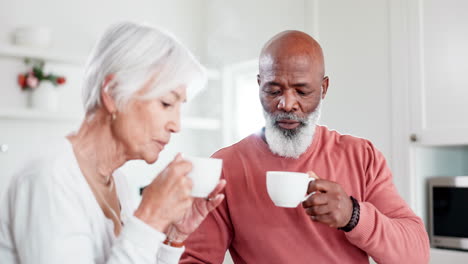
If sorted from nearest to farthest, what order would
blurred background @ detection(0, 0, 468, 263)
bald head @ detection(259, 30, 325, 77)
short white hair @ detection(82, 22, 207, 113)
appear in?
short white hair @ detection(82, 22, 207, 113)
bald head @ detection(259, 30, 325, 77)
blurred background @ detection(0, 0, 468, 263)

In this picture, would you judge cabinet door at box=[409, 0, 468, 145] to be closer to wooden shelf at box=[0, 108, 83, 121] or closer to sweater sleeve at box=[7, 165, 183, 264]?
sweater sleeve at box=[7, 165, 183, 264]

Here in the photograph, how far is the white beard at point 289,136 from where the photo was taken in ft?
5.03

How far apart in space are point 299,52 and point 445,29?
5.01ft

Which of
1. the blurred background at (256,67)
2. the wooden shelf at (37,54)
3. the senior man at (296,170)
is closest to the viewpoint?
the senior man at (296,170)

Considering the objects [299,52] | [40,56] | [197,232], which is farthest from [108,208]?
[40,56]

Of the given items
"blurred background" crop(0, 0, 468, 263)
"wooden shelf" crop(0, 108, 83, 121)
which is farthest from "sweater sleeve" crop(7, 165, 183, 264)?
"wooden shelf" crop(0, 108, 83, 121)

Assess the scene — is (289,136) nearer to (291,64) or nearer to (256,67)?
(291,64)

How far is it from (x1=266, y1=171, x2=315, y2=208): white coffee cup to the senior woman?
22cm

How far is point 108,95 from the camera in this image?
1090mm

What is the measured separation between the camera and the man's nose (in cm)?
152

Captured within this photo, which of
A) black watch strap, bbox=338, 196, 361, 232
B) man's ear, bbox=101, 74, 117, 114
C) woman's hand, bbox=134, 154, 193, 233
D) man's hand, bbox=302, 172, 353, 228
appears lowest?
black watch strap, bbox=338, 196, 361, 232

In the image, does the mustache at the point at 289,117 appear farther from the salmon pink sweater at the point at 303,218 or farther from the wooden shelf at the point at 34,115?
the wooden shelf at the point at 34,115

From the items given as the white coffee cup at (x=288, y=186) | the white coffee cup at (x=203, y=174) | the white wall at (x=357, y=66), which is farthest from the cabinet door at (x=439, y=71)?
the white coffee cup at (x=203, y=174)

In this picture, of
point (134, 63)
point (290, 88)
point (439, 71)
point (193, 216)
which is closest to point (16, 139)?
point (439, 71)
